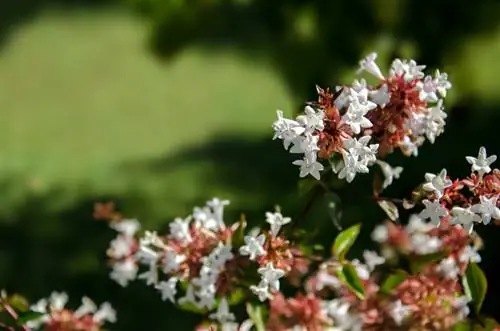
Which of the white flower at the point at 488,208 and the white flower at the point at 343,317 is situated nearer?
the white flower at the point at 488,208

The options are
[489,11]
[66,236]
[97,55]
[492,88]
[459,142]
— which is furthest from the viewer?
[97,55]

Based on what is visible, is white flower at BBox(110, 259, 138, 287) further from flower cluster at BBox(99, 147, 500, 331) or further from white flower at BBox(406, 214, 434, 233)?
white flower at BBox(406, 214, 434, 233)

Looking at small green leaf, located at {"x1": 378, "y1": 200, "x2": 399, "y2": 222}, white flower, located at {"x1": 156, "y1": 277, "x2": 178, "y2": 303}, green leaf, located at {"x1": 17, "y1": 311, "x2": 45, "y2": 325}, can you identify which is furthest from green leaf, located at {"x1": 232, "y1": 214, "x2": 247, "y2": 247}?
green leaf, located at {"x1": 17, "y1": 311, "x2": 45, "y2": 325}

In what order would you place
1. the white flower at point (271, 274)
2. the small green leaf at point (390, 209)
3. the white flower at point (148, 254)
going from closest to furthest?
the white flower at point (271, 274)
the small green leaf at point (390, 209)
the white flower at point (148, 254)

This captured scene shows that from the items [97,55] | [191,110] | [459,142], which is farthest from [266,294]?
[97,55]

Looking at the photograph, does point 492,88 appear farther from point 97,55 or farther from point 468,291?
point 468,291

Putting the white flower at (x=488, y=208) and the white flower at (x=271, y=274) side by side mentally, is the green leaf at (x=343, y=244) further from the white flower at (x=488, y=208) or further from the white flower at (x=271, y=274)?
the white flower at (x=488, y=208)

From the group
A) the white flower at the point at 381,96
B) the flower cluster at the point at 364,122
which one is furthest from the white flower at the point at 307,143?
the white flower at the point at 381,96
